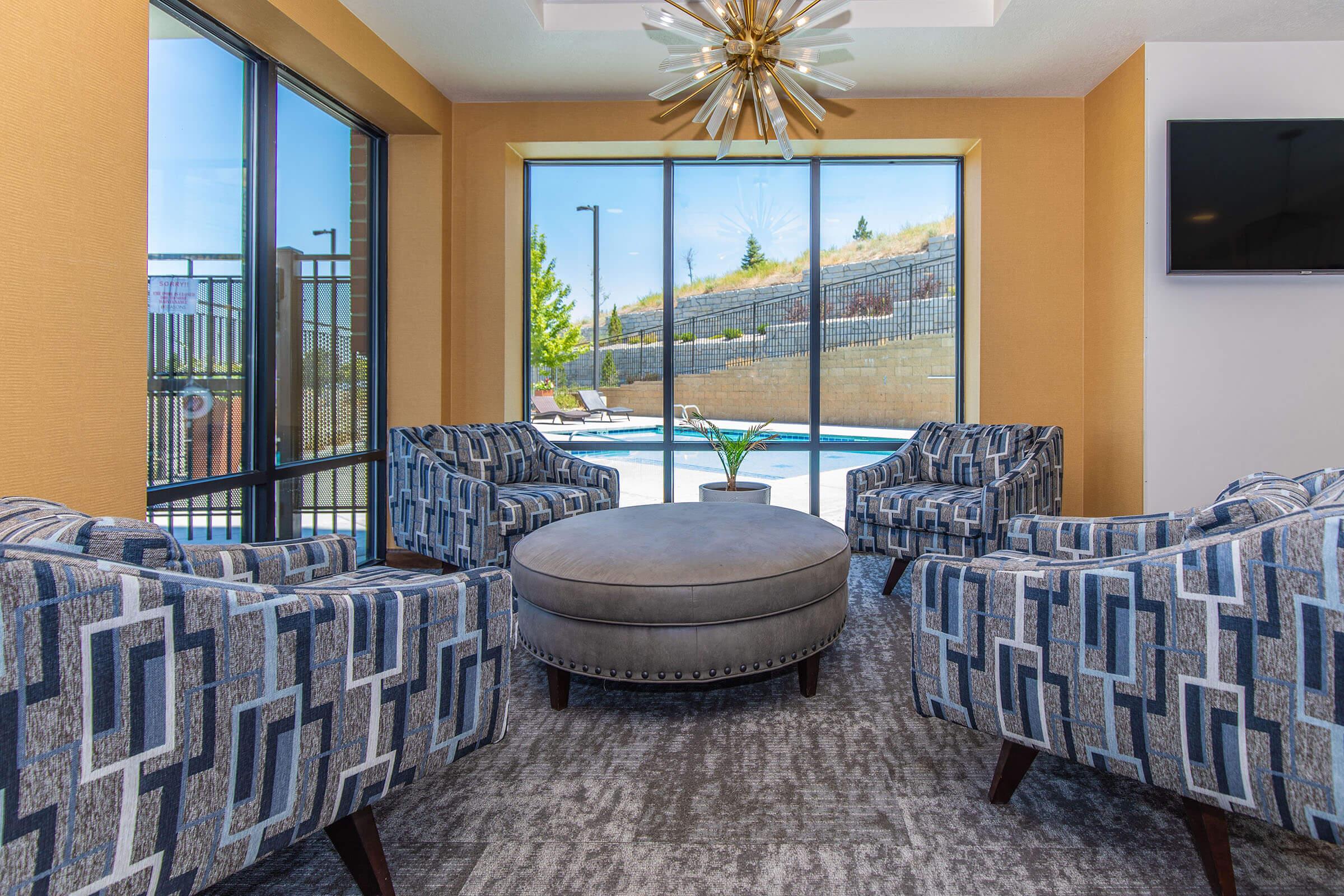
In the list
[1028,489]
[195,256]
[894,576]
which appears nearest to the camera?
[195,256]

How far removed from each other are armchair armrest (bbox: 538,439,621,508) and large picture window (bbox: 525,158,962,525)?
3.03 feet

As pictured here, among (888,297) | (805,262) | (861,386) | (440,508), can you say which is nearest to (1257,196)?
(888,297)

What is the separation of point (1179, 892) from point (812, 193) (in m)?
4.39

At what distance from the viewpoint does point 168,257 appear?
278cm

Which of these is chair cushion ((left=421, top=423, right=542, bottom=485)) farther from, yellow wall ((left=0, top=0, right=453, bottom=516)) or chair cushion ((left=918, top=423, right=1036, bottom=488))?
chair cushion ((left=918, top=423, right=1036, bottom=488))

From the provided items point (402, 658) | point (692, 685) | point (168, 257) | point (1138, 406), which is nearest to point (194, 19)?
point (168, 257)

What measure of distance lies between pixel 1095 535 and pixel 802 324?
3119 millimetres

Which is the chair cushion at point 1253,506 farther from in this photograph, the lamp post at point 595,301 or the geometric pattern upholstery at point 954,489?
the lamp post at point 595,301

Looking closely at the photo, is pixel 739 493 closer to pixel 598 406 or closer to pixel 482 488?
pixel 598 406

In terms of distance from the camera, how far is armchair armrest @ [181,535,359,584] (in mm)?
1694

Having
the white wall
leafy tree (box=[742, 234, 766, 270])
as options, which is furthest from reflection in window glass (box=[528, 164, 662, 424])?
the white wall

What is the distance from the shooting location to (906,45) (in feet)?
12.6

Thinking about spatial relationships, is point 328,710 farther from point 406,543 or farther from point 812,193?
point 812,193

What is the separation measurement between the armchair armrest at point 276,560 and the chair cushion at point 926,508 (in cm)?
245
